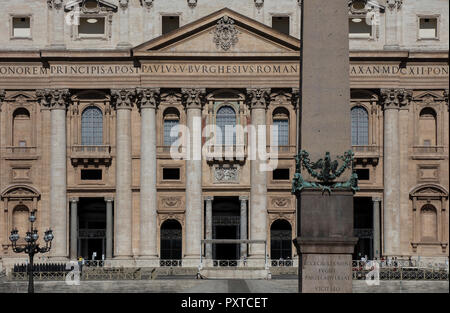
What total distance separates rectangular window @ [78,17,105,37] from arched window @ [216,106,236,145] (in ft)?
31.2

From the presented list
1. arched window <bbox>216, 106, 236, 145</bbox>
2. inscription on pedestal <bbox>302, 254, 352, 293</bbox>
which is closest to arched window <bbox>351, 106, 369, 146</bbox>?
arched window <bbox>216, 106, 236, 145</bbox>

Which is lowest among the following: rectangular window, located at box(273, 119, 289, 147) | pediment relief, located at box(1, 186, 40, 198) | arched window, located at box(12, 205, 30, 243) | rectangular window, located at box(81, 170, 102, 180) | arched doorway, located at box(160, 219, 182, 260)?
arched doorway, located at box(160, 219, 182, 260)

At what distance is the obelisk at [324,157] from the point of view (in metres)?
24.0

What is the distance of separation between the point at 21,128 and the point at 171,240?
480 inches

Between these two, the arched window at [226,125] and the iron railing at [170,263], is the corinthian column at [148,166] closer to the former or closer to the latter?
the iron railing at [170,263]

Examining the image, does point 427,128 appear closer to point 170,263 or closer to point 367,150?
point 367,150

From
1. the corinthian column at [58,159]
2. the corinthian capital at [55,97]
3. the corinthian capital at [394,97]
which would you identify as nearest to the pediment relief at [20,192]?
the corinthian column at [58,159]

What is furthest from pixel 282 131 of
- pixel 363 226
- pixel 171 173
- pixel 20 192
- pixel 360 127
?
pixel 20 192

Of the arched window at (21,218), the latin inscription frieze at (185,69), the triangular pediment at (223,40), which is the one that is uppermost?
the triangular pediment at (223,40)

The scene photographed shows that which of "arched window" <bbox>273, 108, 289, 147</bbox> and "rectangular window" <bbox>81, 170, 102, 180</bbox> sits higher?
"arched window" <bbox>273, 108, 289, 147</bbox>

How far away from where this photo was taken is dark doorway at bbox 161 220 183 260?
74.4m

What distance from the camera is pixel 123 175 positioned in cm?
7394

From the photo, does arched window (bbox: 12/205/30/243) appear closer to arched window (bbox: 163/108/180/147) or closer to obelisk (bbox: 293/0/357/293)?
arched window (bbox: 163/108/180/147)

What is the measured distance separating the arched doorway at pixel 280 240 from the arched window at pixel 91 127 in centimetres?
1269
